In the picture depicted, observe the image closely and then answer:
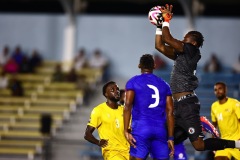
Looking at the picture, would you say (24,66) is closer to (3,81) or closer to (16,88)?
(3,81)

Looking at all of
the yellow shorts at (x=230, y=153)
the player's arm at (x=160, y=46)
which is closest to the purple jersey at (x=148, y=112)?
the player's arm at (x=160, y=46)

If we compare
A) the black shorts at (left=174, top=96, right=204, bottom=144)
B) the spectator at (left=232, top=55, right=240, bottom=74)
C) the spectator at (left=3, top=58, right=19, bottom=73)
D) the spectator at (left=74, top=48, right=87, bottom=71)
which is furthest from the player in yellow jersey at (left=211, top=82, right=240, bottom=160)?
the spectator at (left=3, top=58, right=19, bottom=73)

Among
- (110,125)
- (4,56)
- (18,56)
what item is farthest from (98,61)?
(110,125)

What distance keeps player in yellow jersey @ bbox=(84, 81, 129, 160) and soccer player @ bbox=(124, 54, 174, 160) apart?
3.13ft

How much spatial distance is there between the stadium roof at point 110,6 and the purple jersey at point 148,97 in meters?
16.0

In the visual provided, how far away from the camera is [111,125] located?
1168 cm

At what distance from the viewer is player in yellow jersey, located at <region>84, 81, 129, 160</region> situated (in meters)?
11.6

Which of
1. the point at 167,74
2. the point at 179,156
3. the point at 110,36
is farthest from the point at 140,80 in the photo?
the point at 110,36

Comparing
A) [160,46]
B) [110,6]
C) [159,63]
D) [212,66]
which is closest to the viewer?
[160,46]

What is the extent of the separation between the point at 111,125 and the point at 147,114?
122 centimetres

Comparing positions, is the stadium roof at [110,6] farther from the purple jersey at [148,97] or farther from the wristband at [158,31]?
the purple jersey at [148,97]

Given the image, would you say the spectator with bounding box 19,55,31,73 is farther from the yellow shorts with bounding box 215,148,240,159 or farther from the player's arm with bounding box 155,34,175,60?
the player's arm with bounding box 155,34,175,60

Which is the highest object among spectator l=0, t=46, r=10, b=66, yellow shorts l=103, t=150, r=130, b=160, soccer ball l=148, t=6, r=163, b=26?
soccer ball l=148, t=6, r=163, b=26

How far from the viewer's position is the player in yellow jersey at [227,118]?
1316cm
